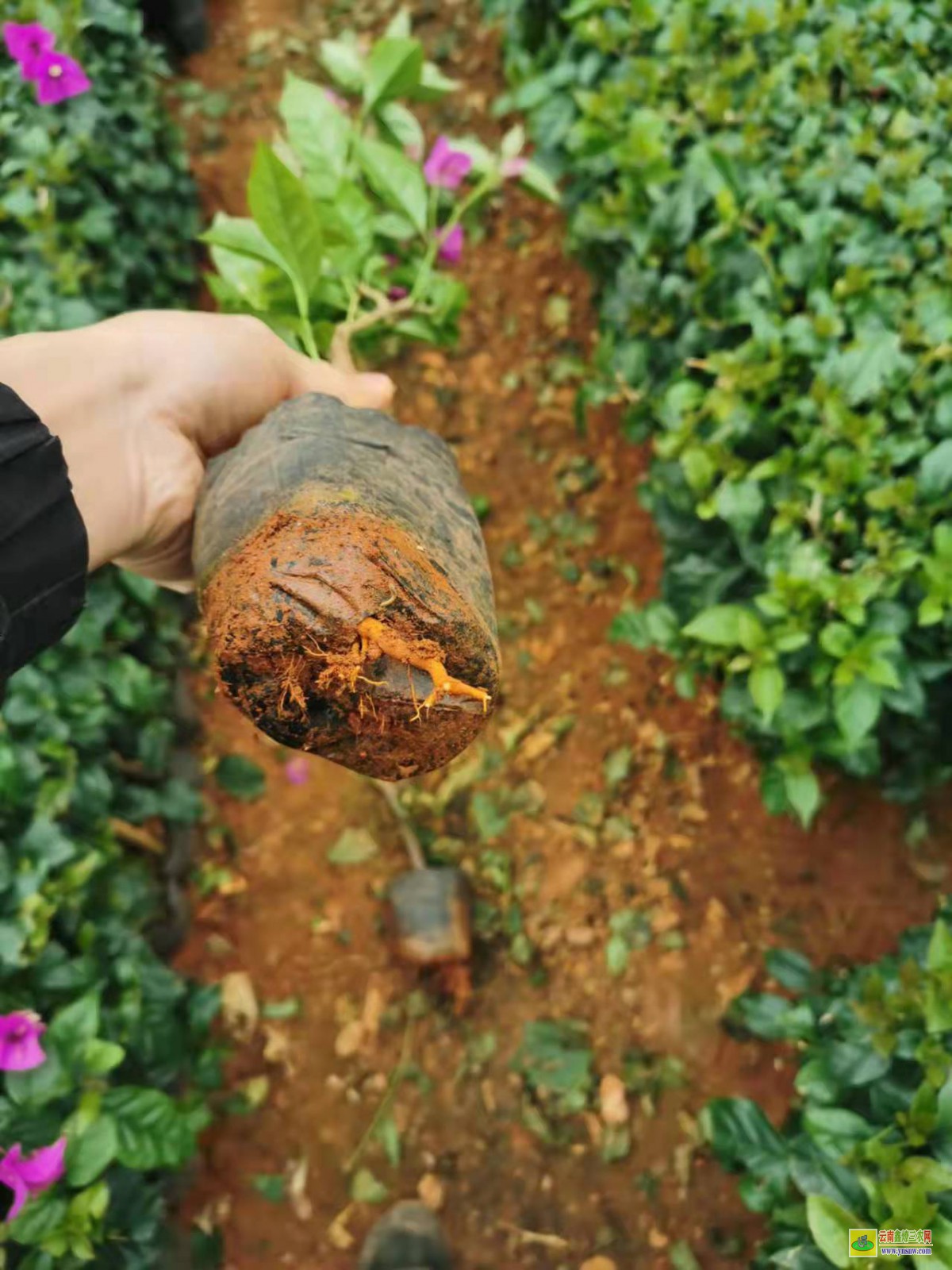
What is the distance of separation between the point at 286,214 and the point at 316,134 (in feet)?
1.23

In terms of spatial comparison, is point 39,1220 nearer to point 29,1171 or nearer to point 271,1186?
point 29,1171

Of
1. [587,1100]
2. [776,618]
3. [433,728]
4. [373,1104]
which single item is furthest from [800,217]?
[373,1104]

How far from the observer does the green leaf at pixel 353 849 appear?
95.6 inches

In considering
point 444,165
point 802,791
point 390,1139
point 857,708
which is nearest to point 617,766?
point 802,791

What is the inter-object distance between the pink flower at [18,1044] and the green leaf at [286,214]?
1.17 meters

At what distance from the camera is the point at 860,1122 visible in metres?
1.50

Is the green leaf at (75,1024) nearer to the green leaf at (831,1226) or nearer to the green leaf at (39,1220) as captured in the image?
the green leaf at (39,1220)

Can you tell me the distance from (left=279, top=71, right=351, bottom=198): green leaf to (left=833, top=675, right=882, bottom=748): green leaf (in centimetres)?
119

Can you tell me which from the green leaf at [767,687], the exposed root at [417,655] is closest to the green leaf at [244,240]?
the exposed root at [417,655]

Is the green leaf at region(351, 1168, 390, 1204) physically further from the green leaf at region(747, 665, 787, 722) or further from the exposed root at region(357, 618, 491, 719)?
the exposed root at region(357, 618, 491, 719)

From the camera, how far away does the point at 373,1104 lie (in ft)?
7.22

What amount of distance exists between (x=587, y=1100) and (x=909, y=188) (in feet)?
6.45

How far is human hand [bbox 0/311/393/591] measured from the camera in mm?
1106

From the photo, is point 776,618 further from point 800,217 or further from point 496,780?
point 496,780
